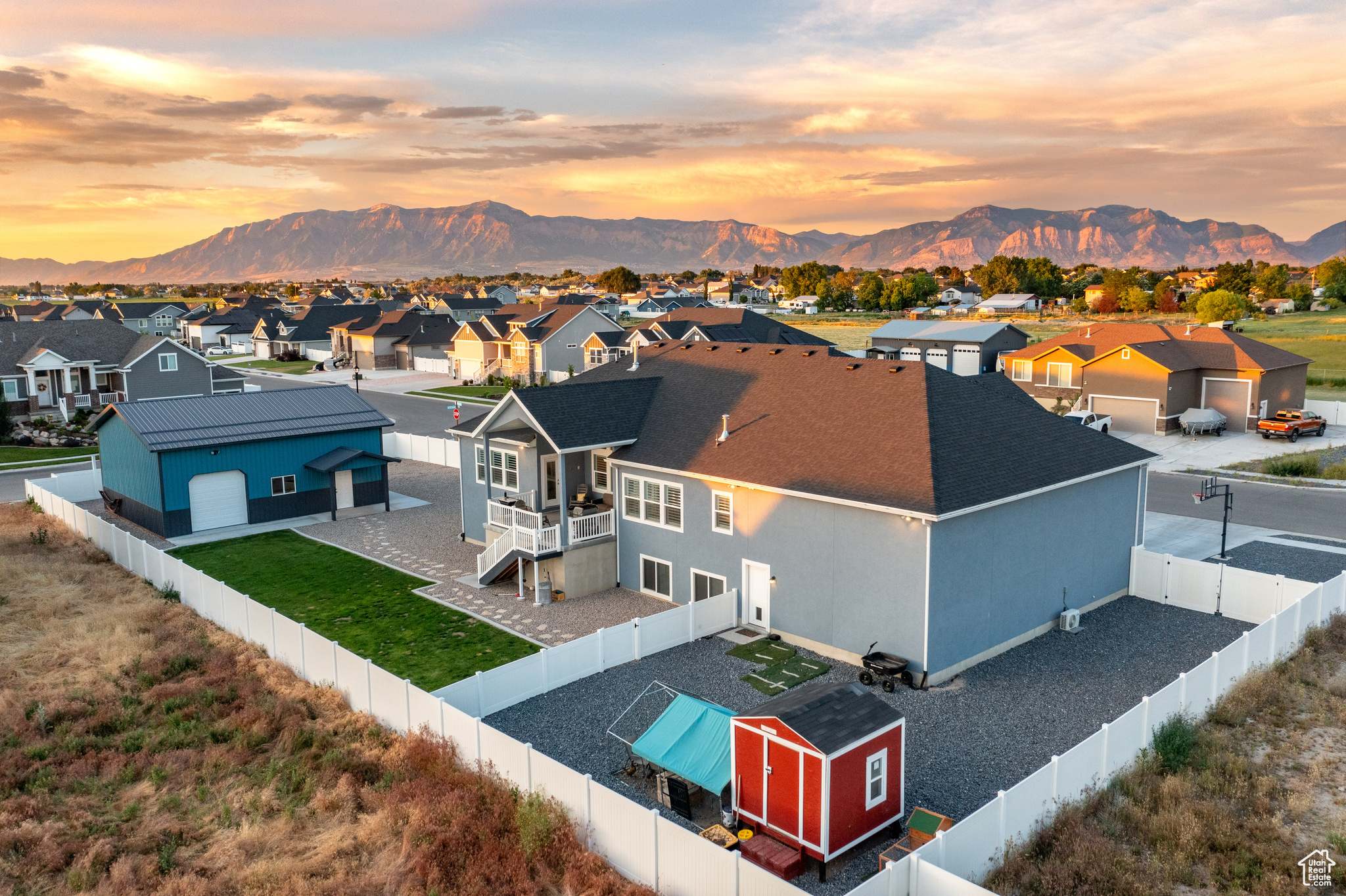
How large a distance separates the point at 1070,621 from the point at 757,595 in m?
7.76

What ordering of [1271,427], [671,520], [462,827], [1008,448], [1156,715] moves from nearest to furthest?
[462,827] → [1156,715] → [1008,448] → [671,520] → [1271,427]

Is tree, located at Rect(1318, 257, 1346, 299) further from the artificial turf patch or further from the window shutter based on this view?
the artificial turf patch

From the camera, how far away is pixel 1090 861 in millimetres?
12805

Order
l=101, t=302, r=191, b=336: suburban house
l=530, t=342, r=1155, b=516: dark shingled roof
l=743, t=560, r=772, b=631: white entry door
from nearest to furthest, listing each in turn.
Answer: l=530, t=342, r=1155, b=516: dark shingled roof < l=743, t=560, r=772, b=631: white entry door < l=101, t=302, r=191, b=336: suburban house

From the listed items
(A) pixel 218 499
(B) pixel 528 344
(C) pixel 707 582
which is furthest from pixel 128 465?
(B) pixel 528 344

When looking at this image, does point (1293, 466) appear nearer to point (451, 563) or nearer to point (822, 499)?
point (822, 499)

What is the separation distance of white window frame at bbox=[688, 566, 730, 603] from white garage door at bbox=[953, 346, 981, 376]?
153 feet

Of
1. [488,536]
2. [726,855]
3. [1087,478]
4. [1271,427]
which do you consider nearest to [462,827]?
[726,855]

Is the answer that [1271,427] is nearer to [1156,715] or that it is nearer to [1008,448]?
[1008,448]

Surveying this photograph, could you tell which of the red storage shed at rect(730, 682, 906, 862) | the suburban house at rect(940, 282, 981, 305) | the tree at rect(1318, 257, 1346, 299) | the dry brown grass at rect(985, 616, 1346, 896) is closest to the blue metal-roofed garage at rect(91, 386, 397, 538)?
the red storage shed at rect(730, 682, 906, 862)

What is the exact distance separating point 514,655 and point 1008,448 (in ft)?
42.7

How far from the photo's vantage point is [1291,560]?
2811 cm

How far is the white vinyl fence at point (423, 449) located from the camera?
152 feet

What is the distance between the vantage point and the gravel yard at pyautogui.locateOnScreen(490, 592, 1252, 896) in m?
15.9
